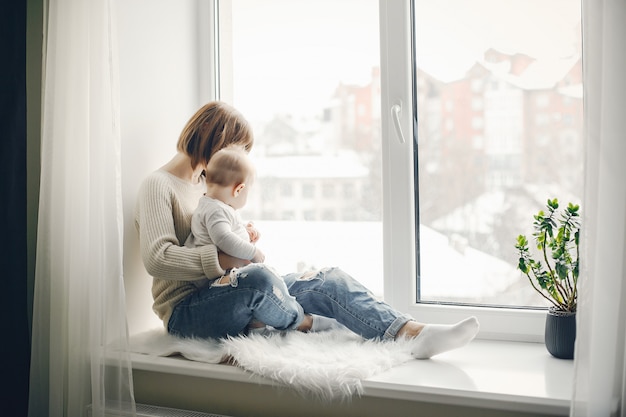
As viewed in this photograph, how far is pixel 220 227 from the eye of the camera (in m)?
1.78

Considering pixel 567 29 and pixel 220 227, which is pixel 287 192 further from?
pixel 567 29

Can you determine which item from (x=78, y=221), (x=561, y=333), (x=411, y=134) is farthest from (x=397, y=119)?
(x=78, y=221)

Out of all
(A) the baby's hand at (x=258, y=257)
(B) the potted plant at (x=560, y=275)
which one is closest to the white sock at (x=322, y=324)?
(A) the baby's hand at (x=258, y=257)

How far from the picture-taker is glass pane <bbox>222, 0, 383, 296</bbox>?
2084 millimetres

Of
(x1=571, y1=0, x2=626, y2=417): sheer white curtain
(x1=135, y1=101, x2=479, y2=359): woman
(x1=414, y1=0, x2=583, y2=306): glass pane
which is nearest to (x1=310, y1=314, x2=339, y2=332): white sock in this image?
(x1=135, y1=101, x2=479, y2=359): woman

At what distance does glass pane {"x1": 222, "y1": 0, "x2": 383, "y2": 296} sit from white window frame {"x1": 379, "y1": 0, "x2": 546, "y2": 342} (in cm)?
7

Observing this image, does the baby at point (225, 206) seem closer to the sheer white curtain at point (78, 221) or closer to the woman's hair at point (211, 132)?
the woman's hair at point (211, 132)

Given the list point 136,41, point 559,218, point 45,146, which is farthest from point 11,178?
→ point 559,218

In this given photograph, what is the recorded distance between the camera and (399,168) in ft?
6.49

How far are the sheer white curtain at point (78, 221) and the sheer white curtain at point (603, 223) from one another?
3.85ft

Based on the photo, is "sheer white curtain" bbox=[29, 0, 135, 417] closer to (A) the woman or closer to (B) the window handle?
(A) the woman

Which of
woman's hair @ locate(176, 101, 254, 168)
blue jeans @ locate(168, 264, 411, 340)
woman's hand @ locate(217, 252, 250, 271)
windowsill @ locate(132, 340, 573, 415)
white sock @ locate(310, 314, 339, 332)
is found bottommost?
windowsill @ locate(132, 340, 573, 415)

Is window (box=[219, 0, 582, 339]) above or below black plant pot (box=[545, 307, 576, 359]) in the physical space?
above

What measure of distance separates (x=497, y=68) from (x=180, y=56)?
111 cm
